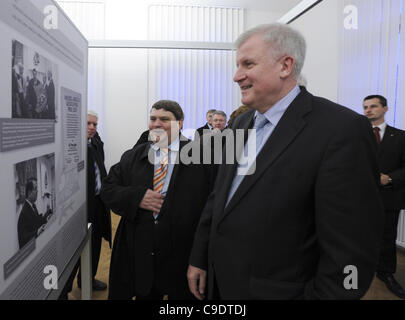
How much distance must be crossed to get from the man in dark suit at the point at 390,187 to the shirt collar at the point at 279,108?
2.19 m

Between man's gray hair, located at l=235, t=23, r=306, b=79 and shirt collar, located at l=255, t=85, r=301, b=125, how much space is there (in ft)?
0.27

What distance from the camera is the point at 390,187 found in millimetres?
2988

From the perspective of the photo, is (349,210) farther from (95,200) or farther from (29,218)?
(95,200)

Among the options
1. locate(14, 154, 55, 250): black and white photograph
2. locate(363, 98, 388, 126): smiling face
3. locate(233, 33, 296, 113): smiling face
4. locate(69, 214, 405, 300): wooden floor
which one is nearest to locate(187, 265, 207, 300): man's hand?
locate(14, 154, 55, 250): black and white photograph

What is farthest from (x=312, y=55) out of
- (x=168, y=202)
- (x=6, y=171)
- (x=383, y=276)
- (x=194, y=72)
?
(x=6, y=171)

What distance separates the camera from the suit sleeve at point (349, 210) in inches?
38.8

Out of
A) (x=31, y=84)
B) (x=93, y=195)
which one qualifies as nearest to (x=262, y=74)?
(x=31, y=84)

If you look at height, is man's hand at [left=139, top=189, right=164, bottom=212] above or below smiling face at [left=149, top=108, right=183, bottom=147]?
below

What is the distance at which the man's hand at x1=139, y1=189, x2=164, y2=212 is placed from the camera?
1786 mm

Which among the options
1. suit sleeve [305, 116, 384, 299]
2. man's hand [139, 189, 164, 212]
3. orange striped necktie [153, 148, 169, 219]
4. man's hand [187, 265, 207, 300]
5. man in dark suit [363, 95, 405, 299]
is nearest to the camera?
suit sleeve [305, 116, 384, 299]

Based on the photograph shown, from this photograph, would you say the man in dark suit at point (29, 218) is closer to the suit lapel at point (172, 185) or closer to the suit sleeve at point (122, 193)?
the suit sleeve at point (122, 193)

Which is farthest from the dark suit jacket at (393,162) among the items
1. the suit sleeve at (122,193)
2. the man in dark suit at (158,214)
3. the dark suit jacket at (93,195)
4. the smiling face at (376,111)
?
the dark suit jacket at (93,195)

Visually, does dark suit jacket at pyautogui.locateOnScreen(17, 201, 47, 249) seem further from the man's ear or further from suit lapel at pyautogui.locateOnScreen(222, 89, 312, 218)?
the man's ear

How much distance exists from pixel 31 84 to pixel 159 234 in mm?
996
